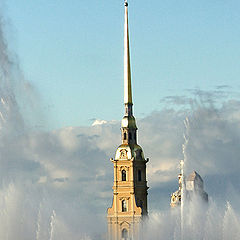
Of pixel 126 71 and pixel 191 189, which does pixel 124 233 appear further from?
pixel 126 71

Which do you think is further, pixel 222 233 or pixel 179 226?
pixel 179 226

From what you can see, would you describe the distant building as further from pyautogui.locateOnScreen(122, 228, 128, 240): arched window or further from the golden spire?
the golden spire

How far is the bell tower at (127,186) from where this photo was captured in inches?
5950

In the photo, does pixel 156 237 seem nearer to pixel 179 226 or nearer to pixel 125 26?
pixel 179 226

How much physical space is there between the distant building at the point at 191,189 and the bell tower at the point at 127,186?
14112 millimetres

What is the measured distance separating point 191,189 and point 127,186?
61.0 feet

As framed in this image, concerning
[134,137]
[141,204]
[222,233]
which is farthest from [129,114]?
[222,233]

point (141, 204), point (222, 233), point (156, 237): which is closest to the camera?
point (222, 233)

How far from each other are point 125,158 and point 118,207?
25.8 feet

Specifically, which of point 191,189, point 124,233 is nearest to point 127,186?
point 124,233

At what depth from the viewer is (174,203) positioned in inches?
6585

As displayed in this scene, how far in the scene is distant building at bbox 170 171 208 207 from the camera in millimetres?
165375

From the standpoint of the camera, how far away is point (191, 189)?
6560 inches

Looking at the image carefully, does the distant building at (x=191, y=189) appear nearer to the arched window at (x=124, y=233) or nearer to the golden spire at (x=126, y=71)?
the arched window at (x=124, y=233)
